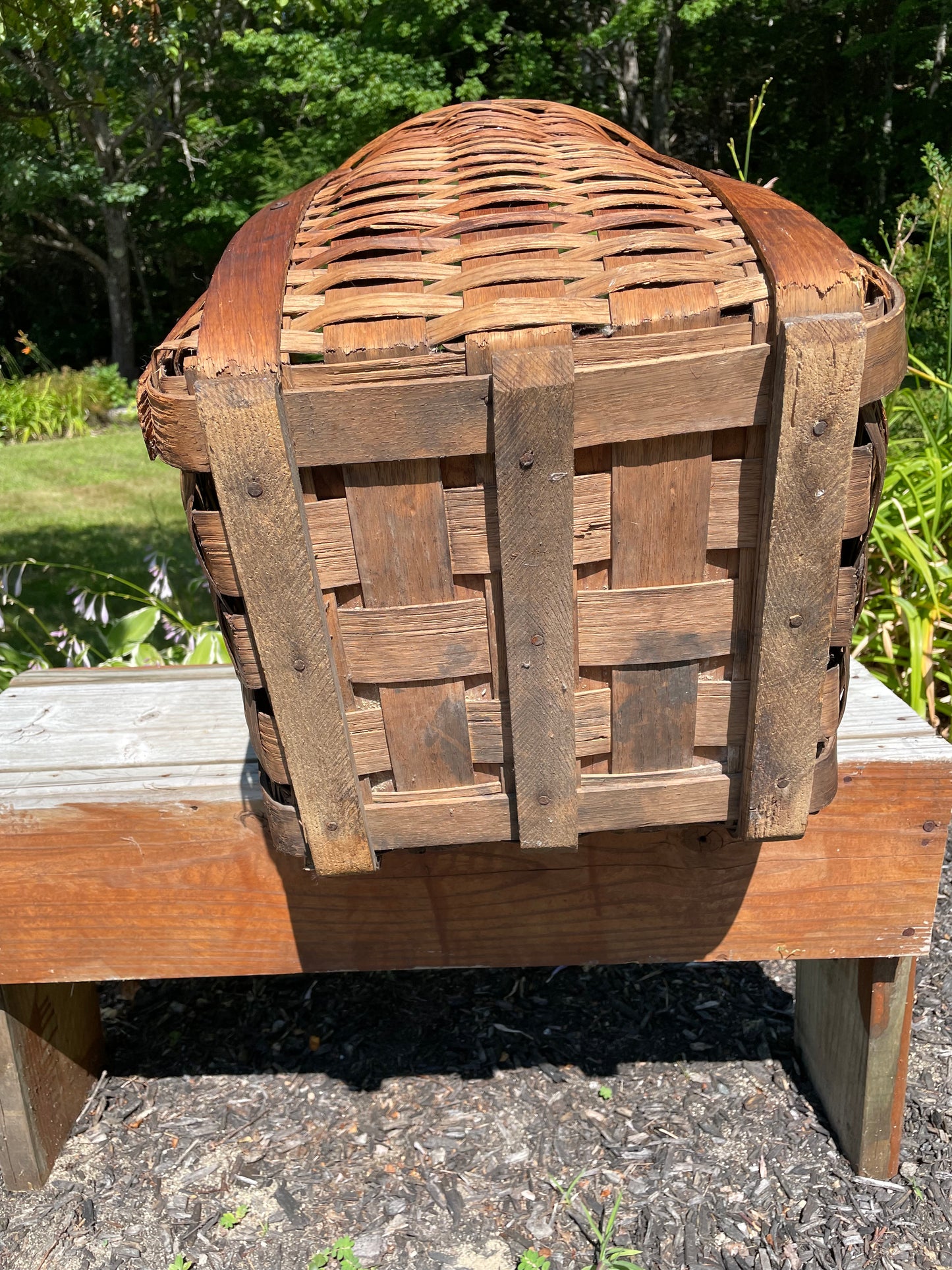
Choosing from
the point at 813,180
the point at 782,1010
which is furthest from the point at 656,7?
the point at 782,1010

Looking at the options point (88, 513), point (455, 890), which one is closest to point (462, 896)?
point (455, 890)

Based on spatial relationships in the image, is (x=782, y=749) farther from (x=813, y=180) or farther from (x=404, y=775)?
(x=813, y=180)

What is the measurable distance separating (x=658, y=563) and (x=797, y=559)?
134mm

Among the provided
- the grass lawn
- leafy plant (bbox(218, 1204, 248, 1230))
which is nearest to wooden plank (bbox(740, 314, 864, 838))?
leafy plant (bbox(218, 1204, 248, 1230))

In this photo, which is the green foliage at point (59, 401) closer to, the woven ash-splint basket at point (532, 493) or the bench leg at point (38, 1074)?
the bench leg at point (38, 1074)

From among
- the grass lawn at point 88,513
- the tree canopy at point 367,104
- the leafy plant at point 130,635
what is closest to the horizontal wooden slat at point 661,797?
the leafy plant at point 130,635

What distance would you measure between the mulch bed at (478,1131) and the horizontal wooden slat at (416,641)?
104 cm

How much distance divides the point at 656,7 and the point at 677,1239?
1193 centimetres

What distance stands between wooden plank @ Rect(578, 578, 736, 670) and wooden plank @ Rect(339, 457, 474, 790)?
0.15m

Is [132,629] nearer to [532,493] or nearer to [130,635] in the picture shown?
[130,635]

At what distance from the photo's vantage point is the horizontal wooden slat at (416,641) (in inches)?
38.6

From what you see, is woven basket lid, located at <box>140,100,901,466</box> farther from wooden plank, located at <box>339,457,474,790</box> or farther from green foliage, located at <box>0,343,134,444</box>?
green foliage, located at <box>0,343,134,444</box>

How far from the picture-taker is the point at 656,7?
10430 millimetres

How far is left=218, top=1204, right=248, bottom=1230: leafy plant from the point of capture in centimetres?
155
